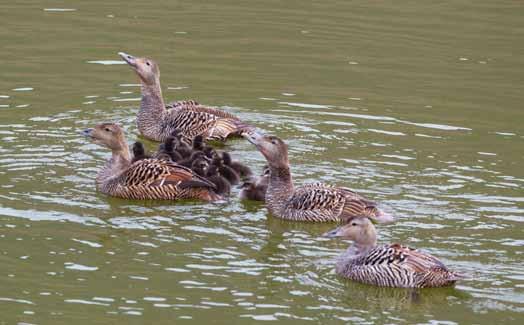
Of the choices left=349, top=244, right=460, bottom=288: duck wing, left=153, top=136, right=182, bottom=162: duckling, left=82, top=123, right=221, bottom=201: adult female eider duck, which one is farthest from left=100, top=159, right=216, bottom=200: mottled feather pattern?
left=349, top=244, right=460, bottom=288: duck wing

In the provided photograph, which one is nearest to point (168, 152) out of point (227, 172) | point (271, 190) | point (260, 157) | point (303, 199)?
point (227, 172)

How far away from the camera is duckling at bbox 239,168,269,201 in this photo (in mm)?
13867

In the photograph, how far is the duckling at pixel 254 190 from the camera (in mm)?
13867

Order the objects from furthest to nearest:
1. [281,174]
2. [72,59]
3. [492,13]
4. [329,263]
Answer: [492,13], [72,59], [281,174], [329,263]

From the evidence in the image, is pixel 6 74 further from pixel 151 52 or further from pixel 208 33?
pixel 208 33

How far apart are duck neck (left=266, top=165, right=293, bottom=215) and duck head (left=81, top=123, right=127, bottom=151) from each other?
1749 millimetres

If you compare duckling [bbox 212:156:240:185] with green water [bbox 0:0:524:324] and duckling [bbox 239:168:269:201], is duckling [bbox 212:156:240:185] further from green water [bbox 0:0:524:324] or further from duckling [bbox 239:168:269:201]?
green water [bbox 0:0:524:324]

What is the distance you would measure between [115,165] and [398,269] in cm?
407

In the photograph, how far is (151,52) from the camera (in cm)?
2053

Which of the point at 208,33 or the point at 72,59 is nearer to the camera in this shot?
the point at 72,59

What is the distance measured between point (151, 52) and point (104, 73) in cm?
138

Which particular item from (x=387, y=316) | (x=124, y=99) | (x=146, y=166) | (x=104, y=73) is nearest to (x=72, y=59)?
(x=104, y=73)

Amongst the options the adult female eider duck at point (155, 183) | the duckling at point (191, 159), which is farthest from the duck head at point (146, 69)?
the adult female eider duck at point (155, 183)

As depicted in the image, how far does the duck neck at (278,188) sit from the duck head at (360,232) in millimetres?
1758
